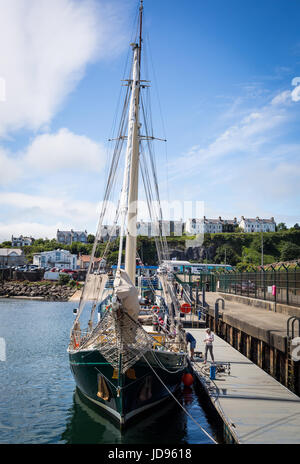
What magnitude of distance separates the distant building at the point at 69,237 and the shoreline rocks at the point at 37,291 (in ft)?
270

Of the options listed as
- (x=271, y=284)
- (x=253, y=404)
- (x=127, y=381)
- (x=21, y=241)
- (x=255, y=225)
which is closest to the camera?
(x=127, y=381)

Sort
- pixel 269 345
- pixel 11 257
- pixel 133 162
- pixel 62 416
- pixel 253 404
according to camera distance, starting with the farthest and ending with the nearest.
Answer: pixel 11 257 → pixel 269 345 → pixel 133 162 → pixel 62 416 → pixel 253 404

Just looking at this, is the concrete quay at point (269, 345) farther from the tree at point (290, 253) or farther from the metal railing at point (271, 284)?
the tree at point (290, 253)

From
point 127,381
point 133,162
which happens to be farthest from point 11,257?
point 127,381

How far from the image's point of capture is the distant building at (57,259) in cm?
13262

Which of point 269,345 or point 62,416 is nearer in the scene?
point 62,416

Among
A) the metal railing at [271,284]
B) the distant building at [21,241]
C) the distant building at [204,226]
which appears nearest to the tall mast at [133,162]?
the metal railing at [271,284]

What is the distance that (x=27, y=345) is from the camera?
28594mm

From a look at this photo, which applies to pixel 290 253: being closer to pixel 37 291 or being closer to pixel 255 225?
pixel 255 225

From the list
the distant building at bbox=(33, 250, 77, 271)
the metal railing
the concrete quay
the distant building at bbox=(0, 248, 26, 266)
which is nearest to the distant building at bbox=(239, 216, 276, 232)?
the distant building at bbox=(33, 250, 77, 271)

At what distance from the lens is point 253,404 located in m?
12.7

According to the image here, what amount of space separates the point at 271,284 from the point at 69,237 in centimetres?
15958

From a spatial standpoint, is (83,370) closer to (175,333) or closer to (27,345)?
(175,333)
